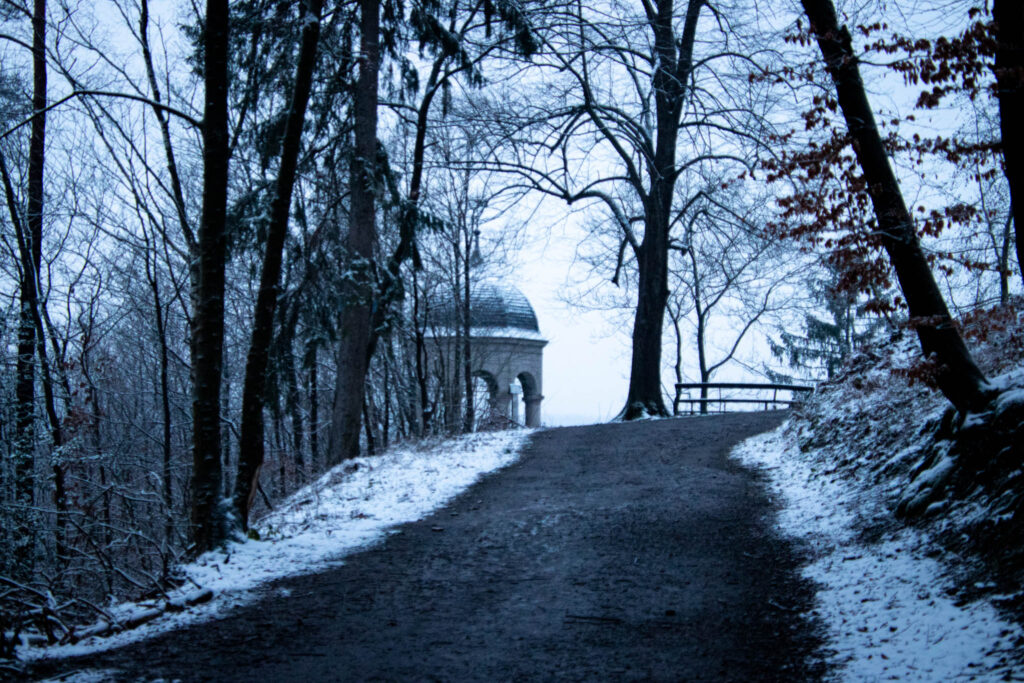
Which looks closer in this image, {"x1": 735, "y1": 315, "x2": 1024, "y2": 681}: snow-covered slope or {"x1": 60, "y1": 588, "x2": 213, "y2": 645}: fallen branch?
{"x1": 735, "y1": 315, "x2": 1024, "y2": 681}: snow-covered slope

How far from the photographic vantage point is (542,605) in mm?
6000

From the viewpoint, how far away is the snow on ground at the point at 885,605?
4.35 metres

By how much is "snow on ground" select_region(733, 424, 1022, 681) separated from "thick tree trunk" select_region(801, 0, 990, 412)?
1.37 metres

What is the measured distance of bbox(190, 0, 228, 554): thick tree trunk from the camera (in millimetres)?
7133

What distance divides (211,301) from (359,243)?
21.1 feet

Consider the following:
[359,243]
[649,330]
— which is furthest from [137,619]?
[649,330]

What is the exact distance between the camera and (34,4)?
539 inches

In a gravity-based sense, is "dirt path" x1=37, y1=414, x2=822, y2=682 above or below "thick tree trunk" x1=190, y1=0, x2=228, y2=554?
below

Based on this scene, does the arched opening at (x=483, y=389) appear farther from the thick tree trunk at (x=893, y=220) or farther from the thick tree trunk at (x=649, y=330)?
the thick tree trunk at (x=893, y=220)

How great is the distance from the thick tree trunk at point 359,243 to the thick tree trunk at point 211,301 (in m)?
6.06

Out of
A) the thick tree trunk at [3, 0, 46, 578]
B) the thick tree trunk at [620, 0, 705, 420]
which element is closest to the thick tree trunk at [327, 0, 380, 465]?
the thick tree trunk at [3, 0, 46, 578]

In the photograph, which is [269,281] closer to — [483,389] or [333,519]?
[333,519]

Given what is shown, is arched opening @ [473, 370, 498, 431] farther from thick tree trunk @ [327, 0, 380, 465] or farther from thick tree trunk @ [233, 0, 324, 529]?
thick tree trunk @ [233, 0, 324, 529]

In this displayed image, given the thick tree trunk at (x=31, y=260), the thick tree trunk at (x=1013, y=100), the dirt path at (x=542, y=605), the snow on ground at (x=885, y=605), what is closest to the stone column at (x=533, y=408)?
the thick tree trunk at (x=31, y=260)
